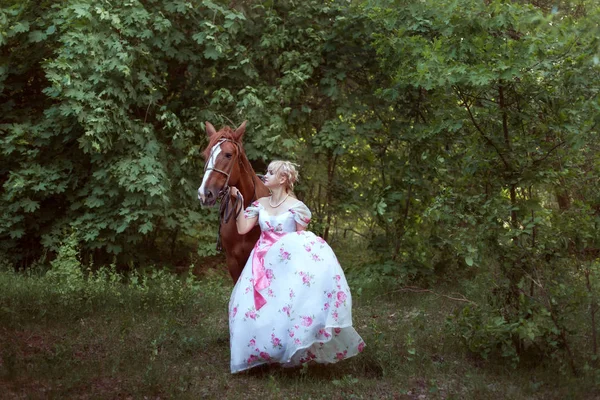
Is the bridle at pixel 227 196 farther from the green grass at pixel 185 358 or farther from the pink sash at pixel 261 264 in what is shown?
the green grass at pixel 185 358

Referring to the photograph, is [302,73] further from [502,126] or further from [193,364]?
[193,364]

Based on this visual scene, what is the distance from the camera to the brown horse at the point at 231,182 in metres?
5.67

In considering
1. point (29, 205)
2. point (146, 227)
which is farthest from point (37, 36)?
point (146, 227)

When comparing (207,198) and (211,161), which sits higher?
(211,161)

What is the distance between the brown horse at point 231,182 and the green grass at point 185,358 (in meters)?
1.03

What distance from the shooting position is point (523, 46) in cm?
530

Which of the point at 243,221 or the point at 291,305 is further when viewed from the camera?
the point at 243,221

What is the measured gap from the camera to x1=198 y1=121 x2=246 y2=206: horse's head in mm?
5625

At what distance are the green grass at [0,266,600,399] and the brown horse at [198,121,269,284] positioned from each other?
3.38ft

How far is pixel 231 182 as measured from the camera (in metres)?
5.84

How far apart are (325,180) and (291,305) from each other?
514 cm

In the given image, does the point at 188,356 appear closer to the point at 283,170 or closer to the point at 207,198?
the point at 207,198

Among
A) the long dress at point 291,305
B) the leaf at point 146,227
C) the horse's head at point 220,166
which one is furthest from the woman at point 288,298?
the leaf at point 146,227

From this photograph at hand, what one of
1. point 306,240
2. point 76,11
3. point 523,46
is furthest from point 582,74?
point 76,11
